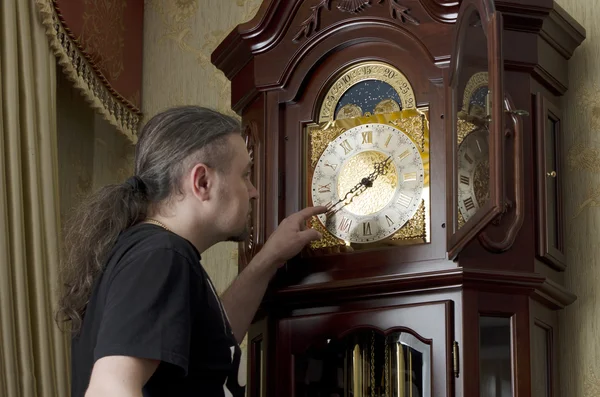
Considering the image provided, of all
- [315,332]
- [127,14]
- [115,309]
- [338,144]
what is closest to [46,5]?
[127,14]

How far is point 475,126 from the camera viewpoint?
6.10 ft

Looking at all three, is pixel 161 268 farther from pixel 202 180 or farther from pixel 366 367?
pixel 366 367

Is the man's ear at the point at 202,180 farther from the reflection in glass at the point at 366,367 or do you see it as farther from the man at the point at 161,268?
the reflection in glass at the point at 366,367

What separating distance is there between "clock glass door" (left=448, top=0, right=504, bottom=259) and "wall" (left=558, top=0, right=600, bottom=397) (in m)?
0.43

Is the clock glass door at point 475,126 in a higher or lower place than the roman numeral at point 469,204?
higher

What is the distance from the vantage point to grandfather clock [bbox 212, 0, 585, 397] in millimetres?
1881

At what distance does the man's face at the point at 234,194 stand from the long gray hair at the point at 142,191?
17mm

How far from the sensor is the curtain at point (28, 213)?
218 cm

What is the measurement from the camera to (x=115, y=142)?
9.34 ft

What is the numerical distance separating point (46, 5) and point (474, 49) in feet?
A: 3.26

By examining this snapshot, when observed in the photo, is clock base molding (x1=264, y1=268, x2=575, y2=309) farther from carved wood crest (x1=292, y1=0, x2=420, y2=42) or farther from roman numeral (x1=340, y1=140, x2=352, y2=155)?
carved wood crest (x1=292, y1=0, x2=420, y2=42)

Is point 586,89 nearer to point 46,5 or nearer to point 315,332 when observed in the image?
point 315,332

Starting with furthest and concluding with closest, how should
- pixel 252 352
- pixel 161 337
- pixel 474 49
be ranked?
pixel 252 352 < pixel 474 49 < pixel 161 337

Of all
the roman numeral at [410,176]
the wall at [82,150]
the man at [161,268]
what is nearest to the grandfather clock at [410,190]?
the roman numeral at [410,176]
